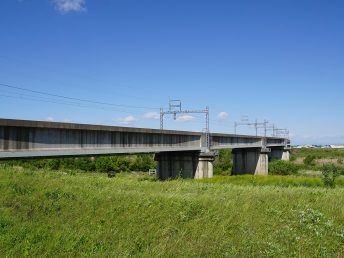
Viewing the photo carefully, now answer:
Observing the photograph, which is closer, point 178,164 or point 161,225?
point 161,225

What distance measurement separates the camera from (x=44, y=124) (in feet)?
74.4

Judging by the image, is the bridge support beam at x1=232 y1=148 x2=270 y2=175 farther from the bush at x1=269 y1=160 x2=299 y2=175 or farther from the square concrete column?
the square concrete column

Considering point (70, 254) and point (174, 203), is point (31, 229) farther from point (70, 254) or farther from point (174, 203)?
point (174, 203)

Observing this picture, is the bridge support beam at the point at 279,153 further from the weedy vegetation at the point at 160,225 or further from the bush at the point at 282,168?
the weedy vegetation at the point at 160,225

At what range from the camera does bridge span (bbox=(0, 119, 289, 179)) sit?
838 inches

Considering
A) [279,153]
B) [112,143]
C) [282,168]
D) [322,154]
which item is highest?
[112,143]

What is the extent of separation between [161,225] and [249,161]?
208 ft

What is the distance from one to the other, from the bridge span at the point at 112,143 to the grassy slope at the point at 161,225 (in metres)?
5.16

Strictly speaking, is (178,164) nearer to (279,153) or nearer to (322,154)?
(279,153)

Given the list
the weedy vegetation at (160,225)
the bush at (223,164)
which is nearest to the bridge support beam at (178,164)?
the weedy vegetation at (160,225)

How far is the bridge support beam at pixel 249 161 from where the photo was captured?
2854 inches

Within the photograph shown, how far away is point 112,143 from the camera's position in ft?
97.7

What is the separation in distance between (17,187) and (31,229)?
20.8ft

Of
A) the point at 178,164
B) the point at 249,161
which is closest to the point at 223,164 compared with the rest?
the point at 249,161
